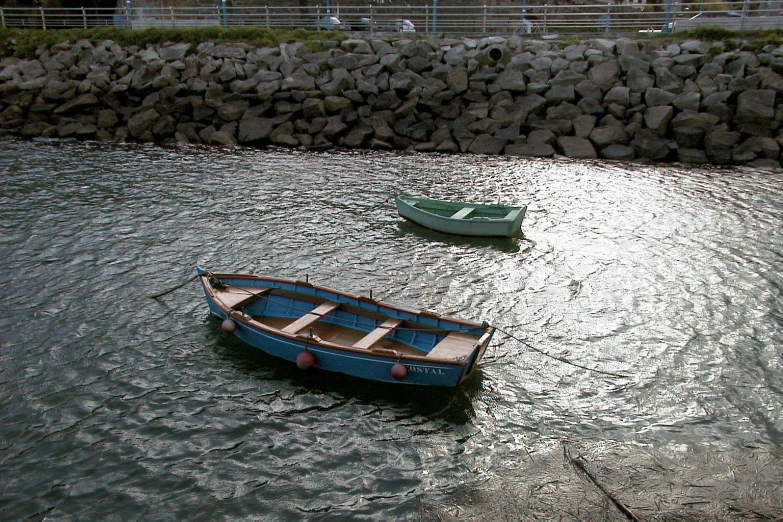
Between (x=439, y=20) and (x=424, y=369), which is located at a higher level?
(x=439, y=20)

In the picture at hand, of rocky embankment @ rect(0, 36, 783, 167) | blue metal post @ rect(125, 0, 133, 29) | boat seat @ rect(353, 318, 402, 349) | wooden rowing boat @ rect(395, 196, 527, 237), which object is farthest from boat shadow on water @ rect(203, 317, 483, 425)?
blue metal post @ rect(125, 0, 133, 29)

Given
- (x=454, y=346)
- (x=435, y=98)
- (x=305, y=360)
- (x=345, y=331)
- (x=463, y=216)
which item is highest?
(x=435, y=98)

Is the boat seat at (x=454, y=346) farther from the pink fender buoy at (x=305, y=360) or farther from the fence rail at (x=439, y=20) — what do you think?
the fence rail at (x=439, y=20)

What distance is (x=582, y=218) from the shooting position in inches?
848

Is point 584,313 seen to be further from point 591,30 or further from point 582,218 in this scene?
point 591,30

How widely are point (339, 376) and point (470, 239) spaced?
8714 mm

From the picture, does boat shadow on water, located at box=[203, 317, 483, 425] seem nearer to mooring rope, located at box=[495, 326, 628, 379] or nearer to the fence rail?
mooring rope, located at box=[495, 326, 628, 379]

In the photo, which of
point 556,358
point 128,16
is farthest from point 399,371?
point 128,16

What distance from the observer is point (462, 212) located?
20.2m

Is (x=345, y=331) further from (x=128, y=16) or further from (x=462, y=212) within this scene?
(x=128, y=16)

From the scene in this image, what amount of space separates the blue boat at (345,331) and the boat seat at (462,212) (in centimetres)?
726

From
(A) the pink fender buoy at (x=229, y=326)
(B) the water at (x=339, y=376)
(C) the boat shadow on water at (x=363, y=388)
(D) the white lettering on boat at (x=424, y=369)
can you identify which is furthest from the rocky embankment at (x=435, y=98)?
(D) the white lettering on boat at (x=424, y=369)

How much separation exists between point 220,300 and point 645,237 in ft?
41.4

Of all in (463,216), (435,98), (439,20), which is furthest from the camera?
(439,20)
